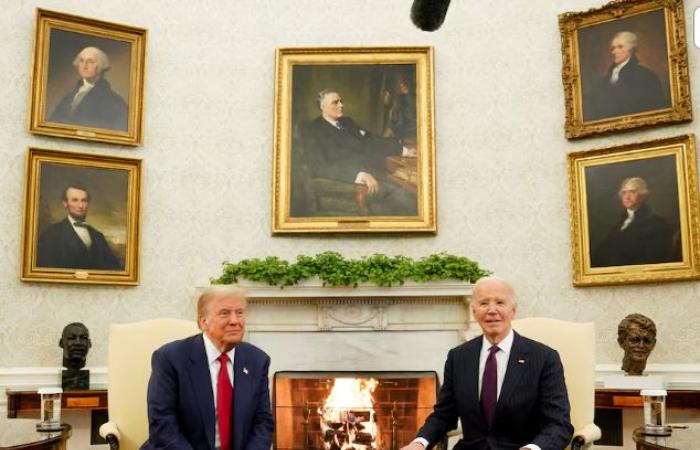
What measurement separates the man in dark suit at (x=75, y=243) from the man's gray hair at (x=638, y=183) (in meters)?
4.52

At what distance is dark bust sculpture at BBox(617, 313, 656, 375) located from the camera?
588 cm

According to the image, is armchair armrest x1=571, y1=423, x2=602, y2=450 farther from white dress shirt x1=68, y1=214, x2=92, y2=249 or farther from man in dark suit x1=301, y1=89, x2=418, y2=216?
white dress shirt x1=68, y1=214, x2=92, y2=249

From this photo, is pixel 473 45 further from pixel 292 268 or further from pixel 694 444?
pixel 694 444

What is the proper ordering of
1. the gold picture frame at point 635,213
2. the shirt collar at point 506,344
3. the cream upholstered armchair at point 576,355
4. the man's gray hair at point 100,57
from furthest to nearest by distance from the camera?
the man's gray hair at point 100,57 → the gold picture frame at point 635,213 → the cream upholstered armchair at point 576,355 → the shirt collar at point 506,344

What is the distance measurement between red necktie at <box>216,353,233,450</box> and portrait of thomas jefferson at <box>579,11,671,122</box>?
182 inches

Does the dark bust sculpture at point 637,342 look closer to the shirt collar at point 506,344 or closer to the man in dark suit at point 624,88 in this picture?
the man in dark suit at point 624,88

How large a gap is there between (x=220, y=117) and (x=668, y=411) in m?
4.69

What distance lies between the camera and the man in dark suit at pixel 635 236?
6.34m

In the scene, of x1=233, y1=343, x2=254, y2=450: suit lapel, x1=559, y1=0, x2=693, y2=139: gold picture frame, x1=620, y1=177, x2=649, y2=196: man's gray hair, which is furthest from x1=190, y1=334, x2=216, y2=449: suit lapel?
x1=559, y1=0, x2=693, y2=139: gold picture frame

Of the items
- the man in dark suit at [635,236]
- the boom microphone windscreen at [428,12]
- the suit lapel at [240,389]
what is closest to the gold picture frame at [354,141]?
the man in dark suit at [635,236]

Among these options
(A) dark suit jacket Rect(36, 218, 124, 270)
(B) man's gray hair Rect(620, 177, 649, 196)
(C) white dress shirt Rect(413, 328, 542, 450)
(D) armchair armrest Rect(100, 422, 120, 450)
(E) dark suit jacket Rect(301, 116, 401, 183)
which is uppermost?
(E) dark suit jacket Rect(301, 116, 401, 183)

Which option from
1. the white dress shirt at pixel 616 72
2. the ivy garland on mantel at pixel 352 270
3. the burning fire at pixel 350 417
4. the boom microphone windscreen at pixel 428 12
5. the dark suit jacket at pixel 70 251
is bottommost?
the burning fire at pixel 350 417

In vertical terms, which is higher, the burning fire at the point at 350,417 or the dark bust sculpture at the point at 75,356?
the dark bust sculpture at the point at 75,356

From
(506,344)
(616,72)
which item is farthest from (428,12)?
(616,72)
